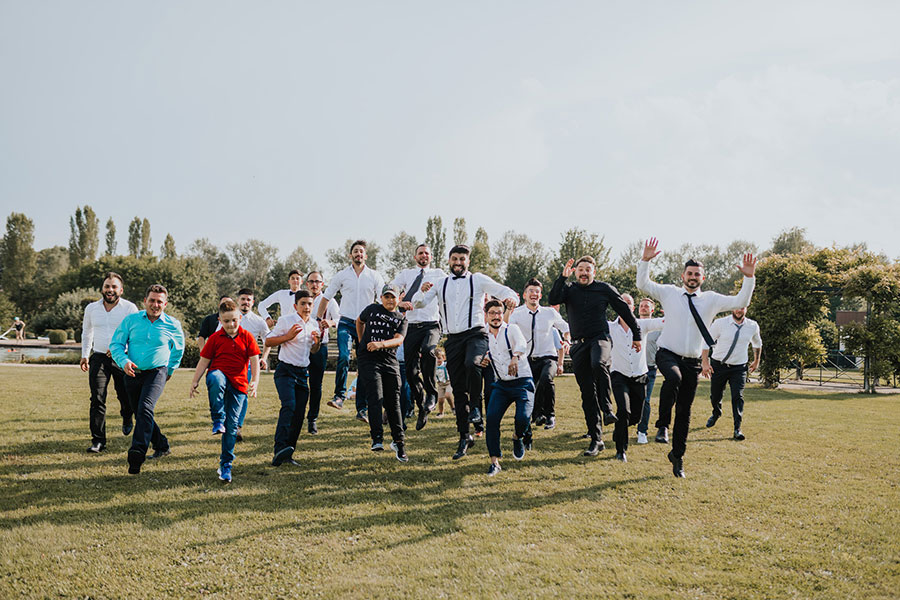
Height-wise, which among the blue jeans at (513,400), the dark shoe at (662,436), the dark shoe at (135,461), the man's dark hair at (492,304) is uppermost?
the man's dark hair at (492,304)

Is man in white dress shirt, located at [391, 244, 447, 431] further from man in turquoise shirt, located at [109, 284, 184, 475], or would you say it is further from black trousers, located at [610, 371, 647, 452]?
man in turquoise shirt, located at [109, 284, 184, 475]

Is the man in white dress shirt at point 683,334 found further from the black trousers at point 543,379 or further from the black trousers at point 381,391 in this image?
the black trousers at point 381,391

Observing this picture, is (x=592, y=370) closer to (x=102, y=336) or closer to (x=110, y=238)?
(x=102, y=336)

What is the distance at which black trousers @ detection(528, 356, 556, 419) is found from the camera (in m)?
8.98

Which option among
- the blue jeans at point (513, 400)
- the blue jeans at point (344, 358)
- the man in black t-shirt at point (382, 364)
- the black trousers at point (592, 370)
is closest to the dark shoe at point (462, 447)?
the blue jeans at point (513, 400)

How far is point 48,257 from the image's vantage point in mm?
77250

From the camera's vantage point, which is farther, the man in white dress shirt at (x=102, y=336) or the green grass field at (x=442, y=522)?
the man in white dress shirt at (x=102, y=336)

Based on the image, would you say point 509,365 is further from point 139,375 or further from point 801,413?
point 801,413

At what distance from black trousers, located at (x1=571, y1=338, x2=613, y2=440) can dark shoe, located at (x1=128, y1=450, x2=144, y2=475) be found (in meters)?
5.12

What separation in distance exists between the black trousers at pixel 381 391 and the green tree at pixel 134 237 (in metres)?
83.4

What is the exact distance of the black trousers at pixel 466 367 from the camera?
7152mm

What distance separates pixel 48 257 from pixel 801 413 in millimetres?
89861

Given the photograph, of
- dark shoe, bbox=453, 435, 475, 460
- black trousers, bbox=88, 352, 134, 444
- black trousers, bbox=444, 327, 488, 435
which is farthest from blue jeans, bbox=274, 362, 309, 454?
black trousers, bbox=88, 352, 134, 444

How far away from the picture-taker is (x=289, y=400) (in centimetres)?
678
